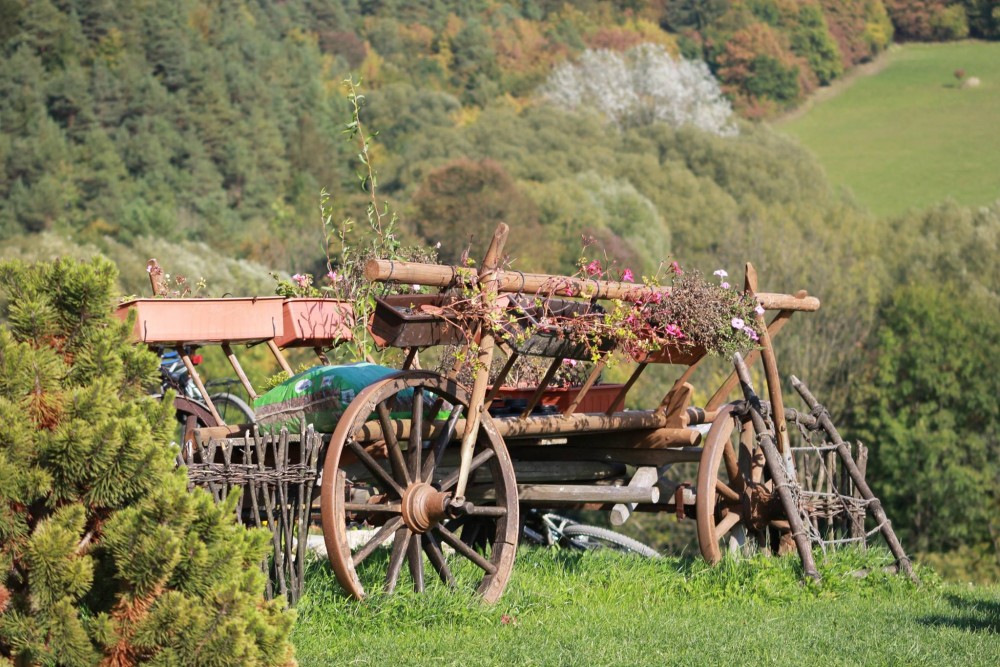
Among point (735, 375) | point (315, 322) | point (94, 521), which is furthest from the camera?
point (735, 375)

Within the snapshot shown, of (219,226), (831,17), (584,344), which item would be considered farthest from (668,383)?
(831,17)

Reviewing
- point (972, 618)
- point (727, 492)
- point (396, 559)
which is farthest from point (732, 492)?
point (396, 559)

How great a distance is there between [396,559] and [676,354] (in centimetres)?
220

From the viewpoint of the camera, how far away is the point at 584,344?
6500 mm

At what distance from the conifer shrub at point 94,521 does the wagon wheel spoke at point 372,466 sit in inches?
59.9

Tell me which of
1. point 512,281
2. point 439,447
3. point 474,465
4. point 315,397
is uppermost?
point 512,281

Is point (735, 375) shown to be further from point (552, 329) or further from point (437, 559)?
point (437, 559)

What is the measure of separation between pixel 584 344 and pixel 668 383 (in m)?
25.7

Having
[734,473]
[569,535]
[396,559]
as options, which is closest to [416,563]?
[396,559]

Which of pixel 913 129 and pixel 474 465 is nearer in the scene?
pixel 474 465

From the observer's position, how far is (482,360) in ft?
19.8

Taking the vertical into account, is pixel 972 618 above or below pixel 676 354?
below

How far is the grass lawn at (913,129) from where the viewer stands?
179 ft

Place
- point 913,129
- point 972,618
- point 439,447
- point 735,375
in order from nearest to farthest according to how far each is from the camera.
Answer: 1. point 439,447
2. point 972,618
3. point 735,375
4. point 913,129
